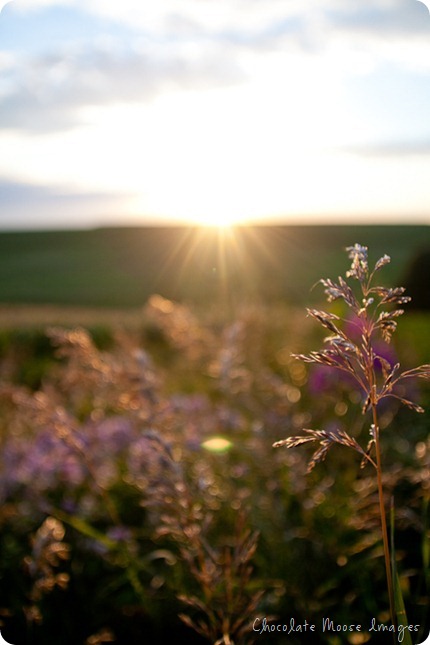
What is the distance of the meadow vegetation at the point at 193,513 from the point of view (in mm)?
1567

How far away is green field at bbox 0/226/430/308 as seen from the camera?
47.4 feet

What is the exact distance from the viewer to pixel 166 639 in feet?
5.93

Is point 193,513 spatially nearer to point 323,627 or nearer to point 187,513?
point 187,513

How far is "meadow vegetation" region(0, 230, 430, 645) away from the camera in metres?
1.57

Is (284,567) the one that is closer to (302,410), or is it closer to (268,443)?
(268,443)

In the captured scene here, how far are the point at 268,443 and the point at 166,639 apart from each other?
64 cm

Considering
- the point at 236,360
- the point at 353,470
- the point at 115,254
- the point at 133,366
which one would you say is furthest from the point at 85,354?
the point at 115,254

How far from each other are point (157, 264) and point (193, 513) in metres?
29.2

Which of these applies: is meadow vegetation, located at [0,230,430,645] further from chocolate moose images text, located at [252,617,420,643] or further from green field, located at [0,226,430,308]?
green field, located at [0,226,430,308]

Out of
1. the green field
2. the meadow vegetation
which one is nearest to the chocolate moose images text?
the meadow vegetation

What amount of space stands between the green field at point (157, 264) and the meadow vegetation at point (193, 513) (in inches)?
110

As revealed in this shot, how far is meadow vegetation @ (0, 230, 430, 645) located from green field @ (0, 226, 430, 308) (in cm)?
279

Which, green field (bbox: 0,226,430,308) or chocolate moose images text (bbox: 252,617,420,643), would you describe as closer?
Result: chocolate moose images text (bbox: 252,617,420,643)

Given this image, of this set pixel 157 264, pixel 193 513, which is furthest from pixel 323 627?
pixel 157 264
